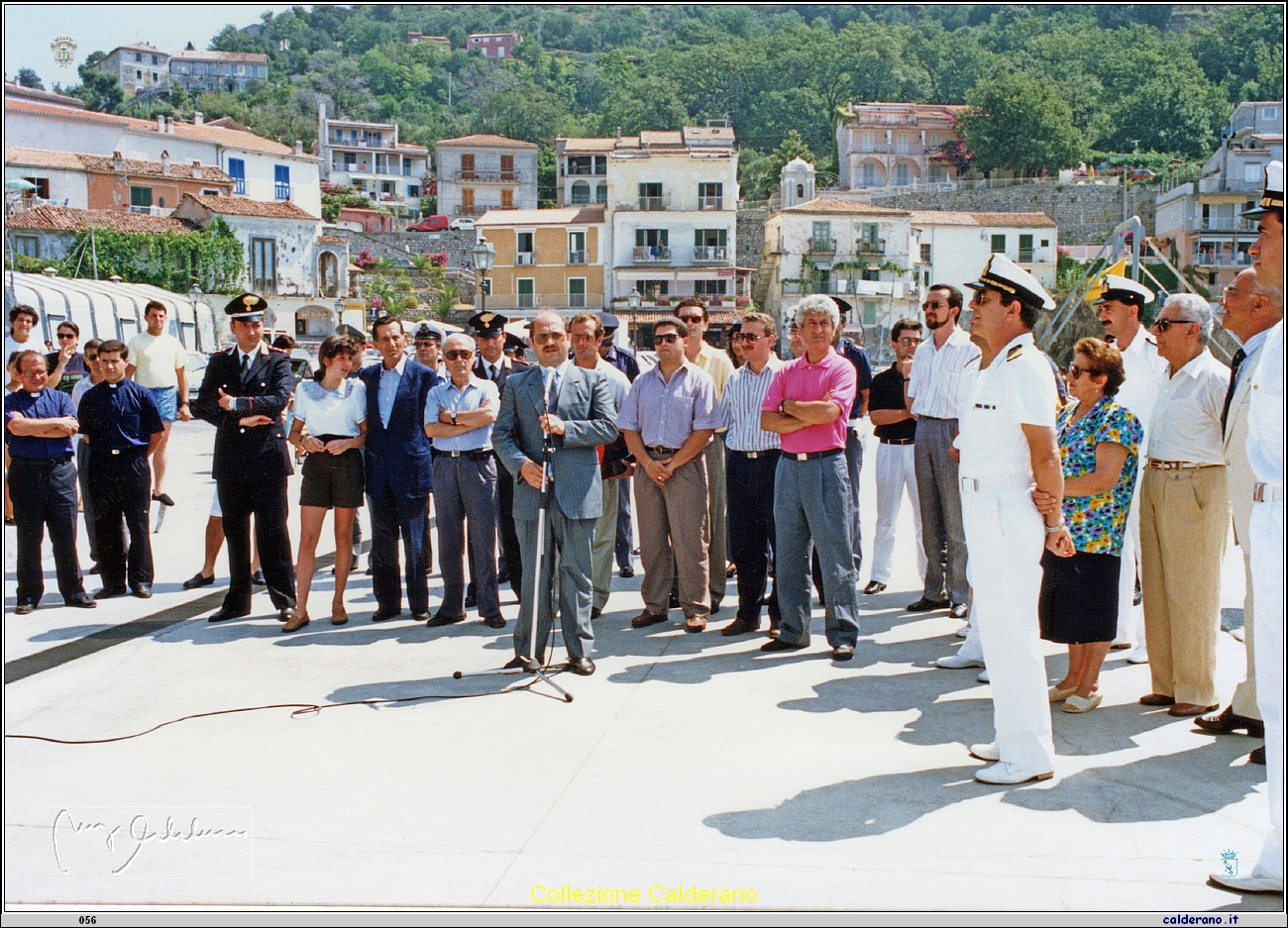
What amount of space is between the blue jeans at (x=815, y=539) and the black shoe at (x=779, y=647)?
3 centimetres

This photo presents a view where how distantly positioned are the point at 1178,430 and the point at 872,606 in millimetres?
2589

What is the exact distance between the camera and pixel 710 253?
52.7 m

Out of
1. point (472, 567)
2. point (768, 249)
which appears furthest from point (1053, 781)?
point (768, 249)

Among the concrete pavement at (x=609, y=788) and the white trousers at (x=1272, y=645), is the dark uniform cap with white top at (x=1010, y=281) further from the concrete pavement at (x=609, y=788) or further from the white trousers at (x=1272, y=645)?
the concrete pavement at (x=609, y=788)

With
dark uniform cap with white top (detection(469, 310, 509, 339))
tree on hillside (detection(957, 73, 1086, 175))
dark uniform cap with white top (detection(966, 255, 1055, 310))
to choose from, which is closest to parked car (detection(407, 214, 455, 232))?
tree on hillside (detection(957, 73, 1086, 175))

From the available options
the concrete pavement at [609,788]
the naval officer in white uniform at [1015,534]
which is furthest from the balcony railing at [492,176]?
the naval officer in white uniform at [1015,534]

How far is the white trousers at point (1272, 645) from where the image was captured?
10.2ft

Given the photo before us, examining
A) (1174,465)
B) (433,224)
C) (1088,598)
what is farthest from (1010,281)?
(433,224)

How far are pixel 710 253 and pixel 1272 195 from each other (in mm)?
50131

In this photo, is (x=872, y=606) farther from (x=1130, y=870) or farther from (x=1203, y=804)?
(x=1130, y=870)

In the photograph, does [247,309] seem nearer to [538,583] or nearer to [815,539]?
[538,583]

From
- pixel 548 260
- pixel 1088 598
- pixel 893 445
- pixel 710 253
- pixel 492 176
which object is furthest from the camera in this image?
pixel 492 176

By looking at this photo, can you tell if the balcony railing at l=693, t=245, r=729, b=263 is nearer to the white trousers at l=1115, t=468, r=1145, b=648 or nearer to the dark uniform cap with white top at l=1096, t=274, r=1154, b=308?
the white trousers at l=1115, t=468, r=1145, b=648

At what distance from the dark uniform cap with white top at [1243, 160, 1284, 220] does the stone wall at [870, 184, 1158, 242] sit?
67.9 m
